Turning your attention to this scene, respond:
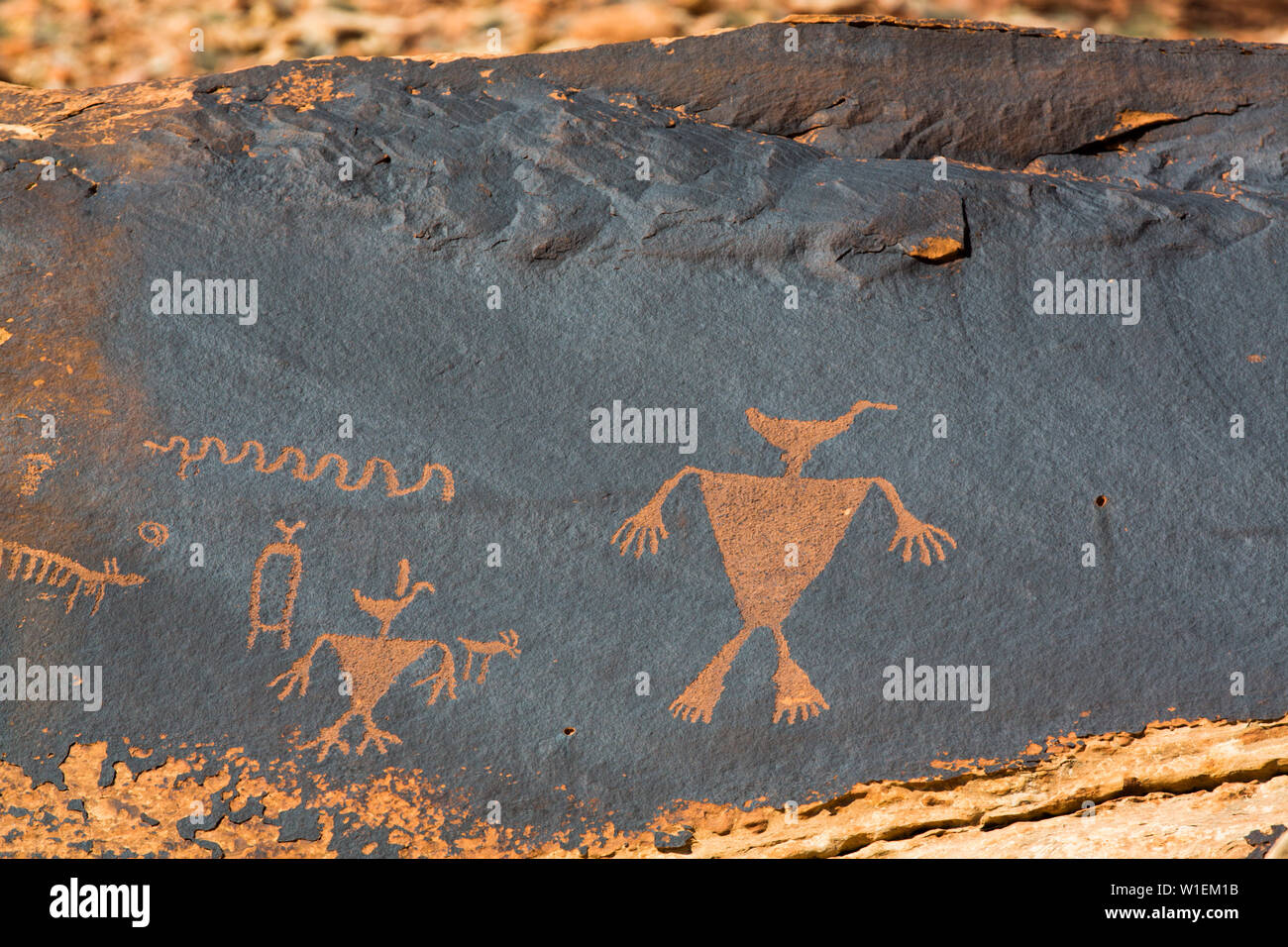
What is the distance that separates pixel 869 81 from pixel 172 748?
1.84 metres

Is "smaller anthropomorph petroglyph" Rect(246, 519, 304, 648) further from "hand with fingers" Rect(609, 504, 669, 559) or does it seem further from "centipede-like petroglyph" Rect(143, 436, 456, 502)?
"hand with fingers" Rect(609, 504, 669, 559)

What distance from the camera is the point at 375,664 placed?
1818 mm

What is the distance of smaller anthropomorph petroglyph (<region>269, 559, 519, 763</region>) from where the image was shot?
5.92 ft

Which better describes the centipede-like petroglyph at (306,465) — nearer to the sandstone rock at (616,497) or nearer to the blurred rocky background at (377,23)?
the sandstone rock at (616,497)

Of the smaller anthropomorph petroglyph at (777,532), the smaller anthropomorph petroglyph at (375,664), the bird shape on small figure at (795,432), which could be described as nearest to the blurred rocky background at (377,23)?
Answer: the bird shape on small figure at (795,432)

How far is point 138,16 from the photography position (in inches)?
107

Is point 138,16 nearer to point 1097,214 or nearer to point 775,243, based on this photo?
point 775,243

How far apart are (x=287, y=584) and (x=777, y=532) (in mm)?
798

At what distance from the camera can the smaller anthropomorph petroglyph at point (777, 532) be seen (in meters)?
1.85

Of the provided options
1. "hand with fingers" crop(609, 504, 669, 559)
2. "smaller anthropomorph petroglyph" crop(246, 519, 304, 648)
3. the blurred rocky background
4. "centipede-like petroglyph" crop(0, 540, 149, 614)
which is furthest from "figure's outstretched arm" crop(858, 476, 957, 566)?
the blurred rocky background

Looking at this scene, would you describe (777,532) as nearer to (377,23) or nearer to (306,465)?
(306,465)

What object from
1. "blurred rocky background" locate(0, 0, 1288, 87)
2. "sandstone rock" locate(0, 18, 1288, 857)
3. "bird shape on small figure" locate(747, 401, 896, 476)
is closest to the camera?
"sandstone rock" locate(0, 18, 1288, 857)

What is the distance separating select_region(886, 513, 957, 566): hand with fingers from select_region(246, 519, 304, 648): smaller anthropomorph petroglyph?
3.16 ft

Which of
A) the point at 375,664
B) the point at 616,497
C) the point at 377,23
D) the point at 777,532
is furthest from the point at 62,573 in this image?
the point at 377,23
